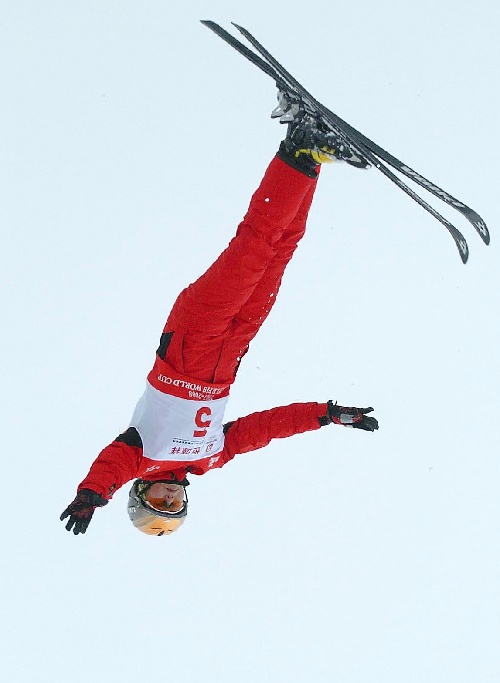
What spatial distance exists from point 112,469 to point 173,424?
1.10ft

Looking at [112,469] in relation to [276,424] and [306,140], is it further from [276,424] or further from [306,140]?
[306,140]

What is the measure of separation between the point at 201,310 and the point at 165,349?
0.85ft

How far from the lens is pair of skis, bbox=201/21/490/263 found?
2.66 metres

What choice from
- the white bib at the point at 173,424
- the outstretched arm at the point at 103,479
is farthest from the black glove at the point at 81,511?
the white bib at the point at 173,424

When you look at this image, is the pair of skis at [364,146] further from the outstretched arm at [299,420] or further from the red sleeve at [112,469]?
the red sleeve at [112,469]

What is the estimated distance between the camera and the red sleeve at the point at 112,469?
3420 millimetres

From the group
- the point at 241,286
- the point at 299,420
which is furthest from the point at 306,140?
the point at 299,420

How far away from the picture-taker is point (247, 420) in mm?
4012

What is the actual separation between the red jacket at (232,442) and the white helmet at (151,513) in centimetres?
6

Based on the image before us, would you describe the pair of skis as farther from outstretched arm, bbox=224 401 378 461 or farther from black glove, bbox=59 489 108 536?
black glove, bbox=59 489 108 536

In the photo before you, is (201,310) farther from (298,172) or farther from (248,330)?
(298,172)

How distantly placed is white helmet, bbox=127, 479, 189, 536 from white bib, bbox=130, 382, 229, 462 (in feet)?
0.78

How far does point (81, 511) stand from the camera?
10.7 ft

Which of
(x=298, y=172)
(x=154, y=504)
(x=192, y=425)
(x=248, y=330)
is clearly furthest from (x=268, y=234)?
(x=154, y=504)
